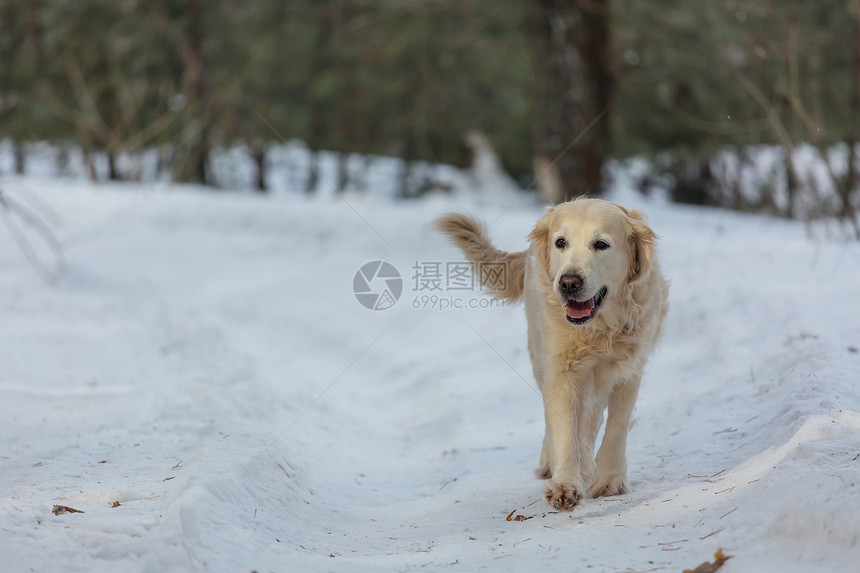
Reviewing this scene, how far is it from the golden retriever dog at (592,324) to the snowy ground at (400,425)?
261 millimetres

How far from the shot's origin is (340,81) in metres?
17.3

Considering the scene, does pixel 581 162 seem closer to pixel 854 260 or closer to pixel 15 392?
pixel 854 260

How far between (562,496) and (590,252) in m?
1.06

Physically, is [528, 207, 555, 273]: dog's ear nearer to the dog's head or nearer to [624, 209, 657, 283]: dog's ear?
the dog's head

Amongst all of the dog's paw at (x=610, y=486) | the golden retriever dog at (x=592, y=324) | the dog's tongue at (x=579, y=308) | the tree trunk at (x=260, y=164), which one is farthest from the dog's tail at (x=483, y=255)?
A: the tree trunk at (x=260, y=164)

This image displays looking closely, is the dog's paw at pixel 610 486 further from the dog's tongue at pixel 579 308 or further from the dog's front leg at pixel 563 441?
the dog's tongue at pixel 579 308

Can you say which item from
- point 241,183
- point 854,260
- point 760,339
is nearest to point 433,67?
point 241,183

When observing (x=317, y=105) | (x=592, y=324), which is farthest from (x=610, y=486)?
(x=317, y=105)

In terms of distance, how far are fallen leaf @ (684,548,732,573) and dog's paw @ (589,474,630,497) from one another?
1.10 m

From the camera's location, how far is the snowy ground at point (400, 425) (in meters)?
2.74

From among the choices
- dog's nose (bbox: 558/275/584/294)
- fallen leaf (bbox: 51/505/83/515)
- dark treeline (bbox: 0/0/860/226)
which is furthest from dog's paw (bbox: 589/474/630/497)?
dark treeline (bbox: 0/0/860/226)

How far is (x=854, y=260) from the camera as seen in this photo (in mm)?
6820

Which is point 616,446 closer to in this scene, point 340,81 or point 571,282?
point 571,282

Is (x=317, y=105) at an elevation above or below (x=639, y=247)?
above
